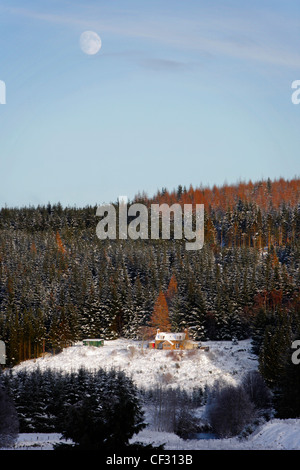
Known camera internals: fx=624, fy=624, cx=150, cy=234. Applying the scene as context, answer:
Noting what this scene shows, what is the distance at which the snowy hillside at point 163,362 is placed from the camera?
229ft

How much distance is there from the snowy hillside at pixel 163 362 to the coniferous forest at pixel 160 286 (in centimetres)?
307

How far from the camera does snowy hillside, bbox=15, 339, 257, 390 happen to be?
69.9 metres

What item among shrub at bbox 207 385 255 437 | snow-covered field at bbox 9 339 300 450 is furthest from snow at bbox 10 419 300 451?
snow-covered field at bbox 9 339 300 450

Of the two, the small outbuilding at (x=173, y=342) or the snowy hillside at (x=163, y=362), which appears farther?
the small outbuilding at (x=173, y=342)

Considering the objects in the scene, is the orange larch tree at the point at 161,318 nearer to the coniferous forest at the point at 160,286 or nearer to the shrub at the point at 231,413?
the coniferous forest at the point at 160,286

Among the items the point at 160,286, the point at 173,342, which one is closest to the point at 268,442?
the point at 173,342

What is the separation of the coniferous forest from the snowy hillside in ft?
10.1

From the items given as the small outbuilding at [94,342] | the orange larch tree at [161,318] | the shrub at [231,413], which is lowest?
the shrub at [231,413]

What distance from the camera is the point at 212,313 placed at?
3580 inches

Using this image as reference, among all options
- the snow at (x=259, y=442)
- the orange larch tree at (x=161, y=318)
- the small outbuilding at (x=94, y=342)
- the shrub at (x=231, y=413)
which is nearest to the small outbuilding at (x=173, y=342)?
the orange larch tree at (x=161, y=318)

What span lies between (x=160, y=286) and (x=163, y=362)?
91.2 feet

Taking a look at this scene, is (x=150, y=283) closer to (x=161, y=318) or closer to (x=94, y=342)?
(x=161, y=318)

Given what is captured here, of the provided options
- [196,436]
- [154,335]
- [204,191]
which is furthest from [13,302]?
[204,191]

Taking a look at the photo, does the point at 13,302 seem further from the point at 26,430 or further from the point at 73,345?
the point at 26,430
